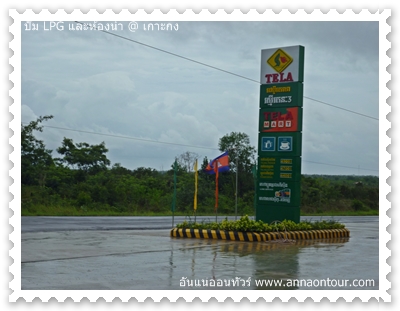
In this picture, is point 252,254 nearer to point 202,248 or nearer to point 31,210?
point 202,248

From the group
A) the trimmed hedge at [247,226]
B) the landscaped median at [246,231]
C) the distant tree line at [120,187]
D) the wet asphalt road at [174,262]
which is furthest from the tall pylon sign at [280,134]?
the distant tree line at [120,187]

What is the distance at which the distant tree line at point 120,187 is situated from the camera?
1350 inches

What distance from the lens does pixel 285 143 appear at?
19359 mm

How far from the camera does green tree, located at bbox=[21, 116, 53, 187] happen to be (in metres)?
32.8

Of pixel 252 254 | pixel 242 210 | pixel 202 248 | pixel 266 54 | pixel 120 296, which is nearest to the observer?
pixel 120 296

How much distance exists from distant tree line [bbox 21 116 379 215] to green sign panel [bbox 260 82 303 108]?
13744 mm

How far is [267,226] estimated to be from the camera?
59.0ft

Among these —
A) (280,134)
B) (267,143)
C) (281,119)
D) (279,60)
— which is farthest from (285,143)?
(279,60)

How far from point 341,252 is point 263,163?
5.26 meters

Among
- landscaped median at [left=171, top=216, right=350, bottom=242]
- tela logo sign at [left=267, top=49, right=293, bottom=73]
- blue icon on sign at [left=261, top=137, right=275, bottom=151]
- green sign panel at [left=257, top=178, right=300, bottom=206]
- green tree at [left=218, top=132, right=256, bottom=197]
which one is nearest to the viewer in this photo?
landscaped median at [left=171, top=216, right=350, bottom=242]

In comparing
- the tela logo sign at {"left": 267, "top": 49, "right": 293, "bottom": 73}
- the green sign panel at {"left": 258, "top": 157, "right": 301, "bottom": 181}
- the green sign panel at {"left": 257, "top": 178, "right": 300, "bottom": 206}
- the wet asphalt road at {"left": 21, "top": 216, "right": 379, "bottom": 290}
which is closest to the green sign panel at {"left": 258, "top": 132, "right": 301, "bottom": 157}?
the green sign panel at {"left": 258, "top": 157, "right": 301, "bottom": 181}

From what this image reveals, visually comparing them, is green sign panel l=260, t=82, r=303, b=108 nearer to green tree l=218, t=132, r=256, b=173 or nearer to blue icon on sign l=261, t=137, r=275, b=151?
blue icon on sign l=261, t=137, r=275, b=151
